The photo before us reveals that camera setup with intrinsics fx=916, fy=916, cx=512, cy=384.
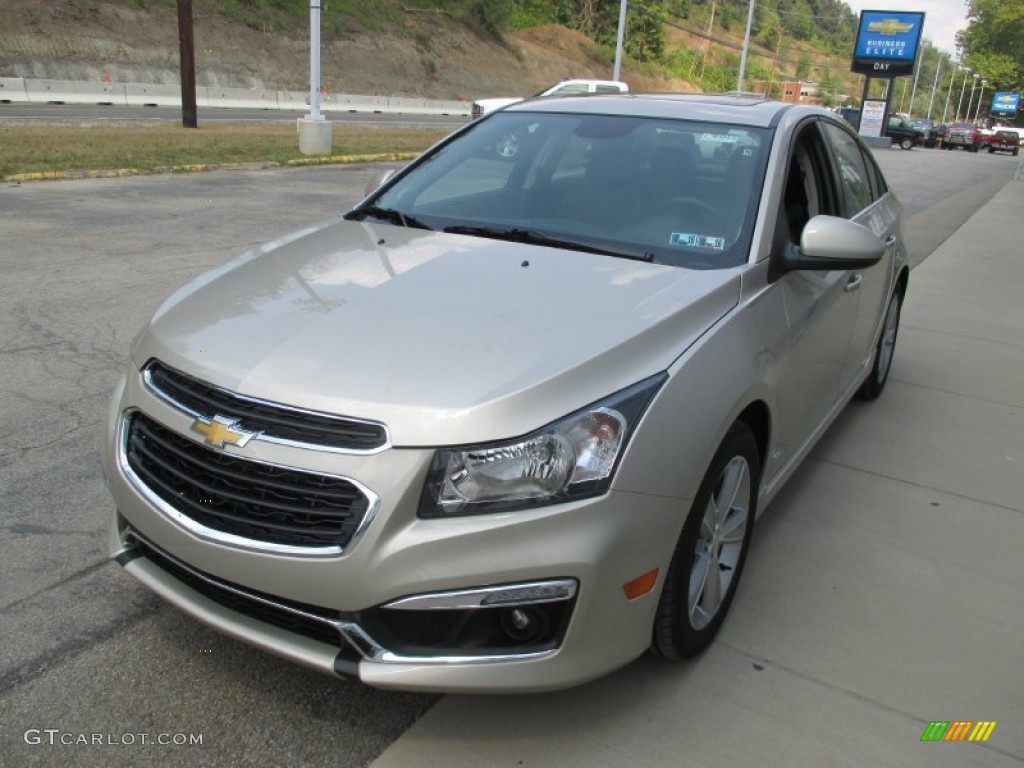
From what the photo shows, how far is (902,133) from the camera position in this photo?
47.2 metres

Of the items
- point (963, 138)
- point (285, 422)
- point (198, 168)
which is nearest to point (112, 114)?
point (198, 168)

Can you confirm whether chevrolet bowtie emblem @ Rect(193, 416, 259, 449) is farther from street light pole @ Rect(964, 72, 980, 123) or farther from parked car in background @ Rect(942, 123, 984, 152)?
street light pole @ Rect(964, 72, 980, 123)

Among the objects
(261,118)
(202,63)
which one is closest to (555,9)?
(202,63)

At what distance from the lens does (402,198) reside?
3.96 meters

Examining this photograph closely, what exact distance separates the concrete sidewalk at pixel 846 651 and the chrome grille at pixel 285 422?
2.85ft

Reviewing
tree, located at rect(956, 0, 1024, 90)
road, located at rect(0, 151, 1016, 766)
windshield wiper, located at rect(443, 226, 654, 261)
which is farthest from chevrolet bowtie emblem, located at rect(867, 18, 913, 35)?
tree, located at rect(956, 0, 1024, 90)

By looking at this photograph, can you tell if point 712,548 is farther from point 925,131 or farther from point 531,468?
point 925,131

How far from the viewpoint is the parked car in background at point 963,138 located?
52.7m

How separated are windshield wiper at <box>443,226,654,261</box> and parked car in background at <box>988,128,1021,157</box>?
58888mm

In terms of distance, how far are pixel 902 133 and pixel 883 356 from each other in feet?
154

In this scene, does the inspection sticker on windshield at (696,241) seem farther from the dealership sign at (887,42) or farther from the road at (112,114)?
the dealership sign at (887,42)

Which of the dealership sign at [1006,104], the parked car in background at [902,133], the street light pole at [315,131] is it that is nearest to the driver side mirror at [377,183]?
the street light pole at [315,131]

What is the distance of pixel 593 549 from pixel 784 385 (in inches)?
50.6

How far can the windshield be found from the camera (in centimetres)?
331
